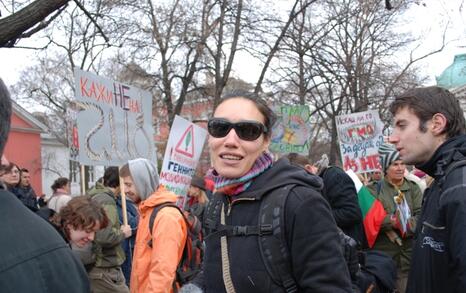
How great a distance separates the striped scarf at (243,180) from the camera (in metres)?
2.13

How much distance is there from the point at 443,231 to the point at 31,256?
1785 mm

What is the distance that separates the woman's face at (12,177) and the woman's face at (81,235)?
3.01 metres

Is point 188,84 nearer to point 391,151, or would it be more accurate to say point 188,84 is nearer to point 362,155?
point 362,155

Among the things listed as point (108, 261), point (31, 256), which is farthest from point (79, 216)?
point (31, 256)

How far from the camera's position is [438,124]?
8.63ft

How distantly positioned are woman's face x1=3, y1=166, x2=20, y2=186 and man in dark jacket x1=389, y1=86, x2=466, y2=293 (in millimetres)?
5533

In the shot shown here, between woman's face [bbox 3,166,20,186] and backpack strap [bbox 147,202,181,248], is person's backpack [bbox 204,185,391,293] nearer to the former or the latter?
backpack strap [bbox 147,202,181,248]

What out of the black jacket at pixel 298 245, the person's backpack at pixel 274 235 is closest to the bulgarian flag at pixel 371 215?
the black jacket at pixel 298 245

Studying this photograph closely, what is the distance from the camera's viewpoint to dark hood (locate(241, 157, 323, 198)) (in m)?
2.00

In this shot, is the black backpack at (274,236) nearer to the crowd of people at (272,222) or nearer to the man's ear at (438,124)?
the crowd of people at (272,222)

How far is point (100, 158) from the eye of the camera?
Result: 211 inches

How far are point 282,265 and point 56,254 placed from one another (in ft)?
2.79

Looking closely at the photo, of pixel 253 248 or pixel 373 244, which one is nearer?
pixel 253 248

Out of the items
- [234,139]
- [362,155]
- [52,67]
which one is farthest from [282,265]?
[52,67]
